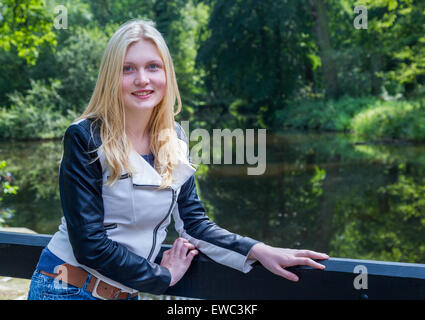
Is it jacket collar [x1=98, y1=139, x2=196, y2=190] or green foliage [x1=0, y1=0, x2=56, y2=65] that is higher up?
green foliage [x1=0, y1=0, x2=56, y2=65]

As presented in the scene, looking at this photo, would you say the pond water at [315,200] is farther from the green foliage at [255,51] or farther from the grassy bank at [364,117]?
the green foliage at [255,51]

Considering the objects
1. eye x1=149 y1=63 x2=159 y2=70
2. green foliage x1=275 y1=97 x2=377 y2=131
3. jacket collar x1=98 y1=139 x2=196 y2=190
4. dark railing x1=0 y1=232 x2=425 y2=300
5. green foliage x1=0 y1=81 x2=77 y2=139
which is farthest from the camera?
green foliage x1=275 y1=97 x2=377 y2=131

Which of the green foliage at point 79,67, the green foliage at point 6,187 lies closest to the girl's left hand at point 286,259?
the green foliage at point 6,187

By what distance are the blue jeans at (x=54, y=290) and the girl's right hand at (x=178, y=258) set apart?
25 centimetres

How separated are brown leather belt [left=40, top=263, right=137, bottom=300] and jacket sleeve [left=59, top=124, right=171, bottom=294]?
0.06m

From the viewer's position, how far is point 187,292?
1487 millimetres

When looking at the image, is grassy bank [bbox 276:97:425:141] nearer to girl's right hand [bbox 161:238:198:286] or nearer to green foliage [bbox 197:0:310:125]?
green foliage [bbox 197:0:310:125]

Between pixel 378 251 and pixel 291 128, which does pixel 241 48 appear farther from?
pixel 378 251

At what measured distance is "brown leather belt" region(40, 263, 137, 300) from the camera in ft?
4.76

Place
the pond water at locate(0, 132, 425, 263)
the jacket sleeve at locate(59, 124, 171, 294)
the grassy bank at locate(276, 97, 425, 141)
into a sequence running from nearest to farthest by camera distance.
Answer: the jacket sleeve at locate(59, 124, 171, 294)
the pond water at locate(0, 132, 425, 263)
the grassy bank at locate(276, 97, 425, 141)

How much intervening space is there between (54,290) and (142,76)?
0.73 meters

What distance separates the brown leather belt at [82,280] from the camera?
1450 millimetres

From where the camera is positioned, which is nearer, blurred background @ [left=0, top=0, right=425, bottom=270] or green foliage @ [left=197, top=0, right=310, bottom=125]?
blurred background @ [left=0, top=0, right=425, bottom=270]

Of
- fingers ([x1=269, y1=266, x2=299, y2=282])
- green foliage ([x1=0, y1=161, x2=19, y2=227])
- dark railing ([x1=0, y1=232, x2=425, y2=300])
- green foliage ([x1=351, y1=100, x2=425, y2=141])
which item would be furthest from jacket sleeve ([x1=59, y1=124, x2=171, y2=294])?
green foliage ([x1=351, y1=100, x2=425, y2=141])
